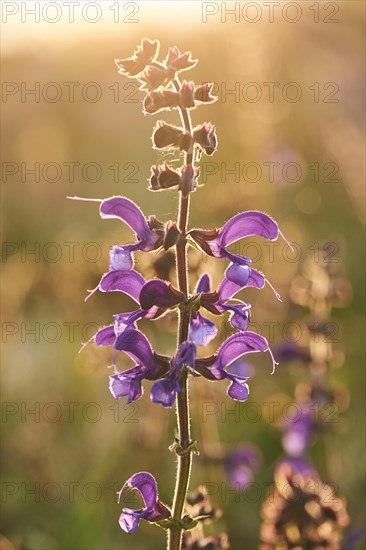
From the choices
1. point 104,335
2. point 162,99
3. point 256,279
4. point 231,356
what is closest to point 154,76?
point 162,99

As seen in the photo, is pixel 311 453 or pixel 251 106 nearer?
pixel 311 453

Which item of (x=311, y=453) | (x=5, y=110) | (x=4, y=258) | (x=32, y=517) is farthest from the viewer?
(x=5, y=110)

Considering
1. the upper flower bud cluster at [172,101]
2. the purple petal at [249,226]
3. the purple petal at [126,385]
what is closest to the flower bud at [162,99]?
the upper flower bud cluster at [172,101]

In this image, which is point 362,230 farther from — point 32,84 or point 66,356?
point 32,84

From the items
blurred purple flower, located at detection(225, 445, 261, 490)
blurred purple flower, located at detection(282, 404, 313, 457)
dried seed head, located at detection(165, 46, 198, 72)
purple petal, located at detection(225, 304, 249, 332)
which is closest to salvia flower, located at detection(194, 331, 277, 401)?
purple petal, located at detection(225, 304, 249, 332)

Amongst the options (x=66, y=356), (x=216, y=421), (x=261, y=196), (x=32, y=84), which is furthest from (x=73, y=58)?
(x=216, y=421)
